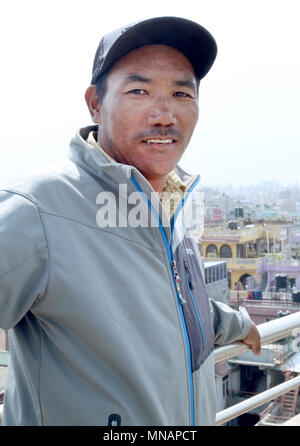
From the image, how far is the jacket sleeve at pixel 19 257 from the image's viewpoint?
687mm

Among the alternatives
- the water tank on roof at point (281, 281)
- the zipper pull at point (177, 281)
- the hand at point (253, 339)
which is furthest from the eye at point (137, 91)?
the water tank on roof at point (281, 281)

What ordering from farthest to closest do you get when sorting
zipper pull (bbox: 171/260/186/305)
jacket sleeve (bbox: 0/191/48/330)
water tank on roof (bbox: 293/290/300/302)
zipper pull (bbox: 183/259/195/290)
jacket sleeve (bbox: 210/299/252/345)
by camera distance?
water tank on roof (bbox: 293/290/300/302) < jacket sleeve (bbox: 210/299/252/345) < zipper pull (bbox: 183/259/195/290) < zipper pull (bbox: 171/260/186/305) < jacket sleeve (bbox: 0/191/48/330)

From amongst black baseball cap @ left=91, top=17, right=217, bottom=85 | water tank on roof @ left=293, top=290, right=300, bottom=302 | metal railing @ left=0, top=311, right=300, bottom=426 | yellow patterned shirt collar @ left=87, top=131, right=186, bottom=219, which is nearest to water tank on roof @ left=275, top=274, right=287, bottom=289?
water tank on roof @ left=293, top=290, right=300, bottom=302

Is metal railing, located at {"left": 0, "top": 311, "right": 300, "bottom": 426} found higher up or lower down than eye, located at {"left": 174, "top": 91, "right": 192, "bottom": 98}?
lower down

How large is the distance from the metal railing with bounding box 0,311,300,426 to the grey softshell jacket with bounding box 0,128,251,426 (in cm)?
41

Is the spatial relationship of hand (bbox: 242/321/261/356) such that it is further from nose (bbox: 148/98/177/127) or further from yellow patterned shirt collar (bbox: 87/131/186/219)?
nose (bbox: 148/98/177/127)

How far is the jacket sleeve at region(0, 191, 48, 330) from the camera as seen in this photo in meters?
0.69

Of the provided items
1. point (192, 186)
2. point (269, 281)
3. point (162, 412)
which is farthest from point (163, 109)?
point (269, 281)

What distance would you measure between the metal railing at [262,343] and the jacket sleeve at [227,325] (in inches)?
0.9

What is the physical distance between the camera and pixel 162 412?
2.70 feet

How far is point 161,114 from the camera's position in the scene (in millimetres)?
957
